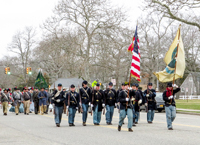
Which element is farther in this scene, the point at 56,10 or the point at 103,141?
the point at 56,10

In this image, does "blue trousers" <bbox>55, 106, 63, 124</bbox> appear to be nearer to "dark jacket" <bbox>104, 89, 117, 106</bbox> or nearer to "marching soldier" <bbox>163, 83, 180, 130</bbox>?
"dark jacket" <bbox>104, 89, 117, 106</bbox>

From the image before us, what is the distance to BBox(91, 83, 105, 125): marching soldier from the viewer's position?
16.0 meters

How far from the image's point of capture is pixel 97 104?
52.6ft

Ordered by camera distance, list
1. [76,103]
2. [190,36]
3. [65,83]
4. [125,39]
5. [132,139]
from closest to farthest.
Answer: [132,139] < [76,103] < [125,39] < [190,36] < [65,83]

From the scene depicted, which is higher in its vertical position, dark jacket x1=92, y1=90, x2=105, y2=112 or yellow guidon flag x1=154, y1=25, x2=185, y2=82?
yellow guidon flag x1=154, y1=25, x2=185, y2=82

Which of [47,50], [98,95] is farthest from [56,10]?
[98,95]

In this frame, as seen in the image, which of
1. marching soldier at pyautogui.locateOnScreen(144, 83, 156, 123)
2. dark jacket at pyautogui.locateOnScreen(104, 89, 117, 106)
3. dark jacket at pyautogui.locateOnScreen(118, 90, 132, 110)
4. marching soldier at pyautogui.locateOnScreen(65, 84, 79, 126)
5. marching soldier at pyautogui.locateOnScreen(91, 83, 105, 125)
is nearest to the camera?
dark jacket at pyautogui.locateOnScreen(118, 90, 132, 110)

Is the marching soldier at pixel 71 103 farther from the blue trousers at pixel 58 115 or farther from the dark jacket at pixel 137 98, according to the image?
the dark jacket at pixel 137 98

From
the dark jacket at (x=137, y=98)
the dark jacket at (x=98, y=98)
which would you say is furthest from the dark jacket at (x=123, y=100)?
the dark jacket at (x=98, y=98)

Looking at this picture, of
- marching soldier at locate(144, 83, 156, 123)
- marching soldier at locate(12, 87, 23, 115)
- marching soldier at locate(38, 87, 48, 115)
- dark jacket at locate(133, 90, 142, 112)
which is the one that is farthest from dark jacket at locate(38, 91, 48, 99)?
dark jacket at locate(133, 90, 142, 112)

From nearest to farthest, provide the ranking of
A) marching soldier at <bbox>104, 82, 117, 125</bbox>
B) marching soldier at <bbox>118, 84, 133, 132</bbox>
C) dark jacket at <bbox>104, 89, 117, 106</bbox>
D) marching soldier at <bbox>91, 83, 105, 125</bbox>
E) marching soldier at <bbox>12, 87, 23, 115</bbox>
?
marching soldier at <bbox>118, 84, 133, 132</bbox>, marching soldier at <bbox>91, 83, 105, 125</bbox>, marching soldier at <bbox>104, 82, 117, 125</bbox>, dark jacket at <bbox>104, 89, 117, 106</bbox>, marching soldier at <bbox>12, 87, 23, 115</bbox>

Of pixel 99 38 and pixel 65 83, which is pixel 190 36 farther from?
pixel 65 83

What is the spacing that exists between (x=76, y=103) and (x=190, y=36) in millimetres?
44149

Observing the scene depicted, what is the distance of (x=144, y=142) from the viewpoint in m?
10.1
